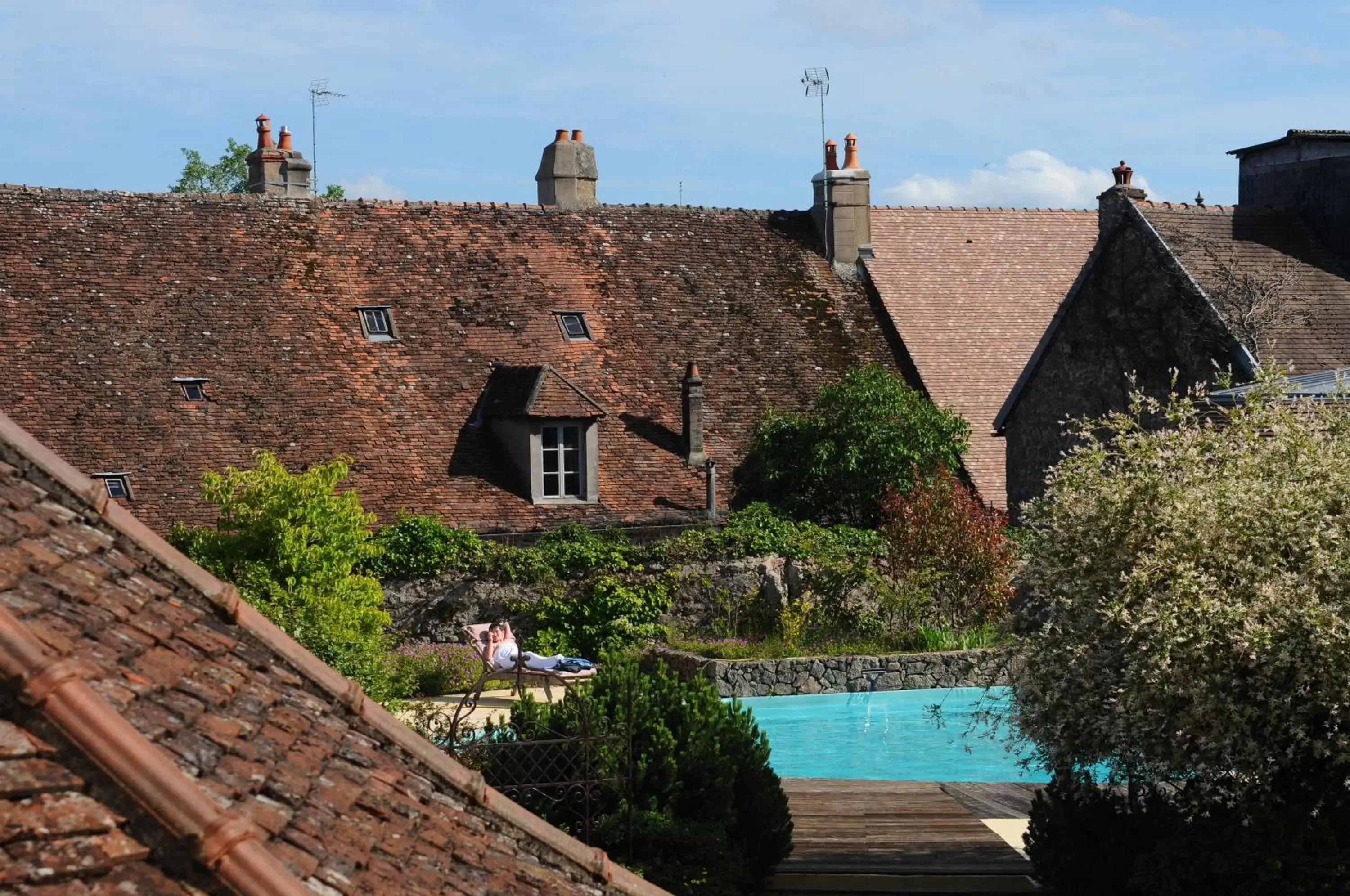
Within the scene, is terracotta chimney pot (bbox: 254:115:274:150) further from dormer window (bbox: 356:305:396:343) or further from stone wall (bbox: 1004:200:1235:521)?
stone wall (bbox: 1004:200:1235:521)

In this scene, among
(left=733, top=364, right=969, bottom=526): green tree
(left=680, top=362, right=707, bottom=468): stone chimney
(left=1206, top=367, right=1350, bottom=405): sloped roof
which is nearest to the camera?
(left=1206, top=367, right=1350, bottom=405): sloped roof

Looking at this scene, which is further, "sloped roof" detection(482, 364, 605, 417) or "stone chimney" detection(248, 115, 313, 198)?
"stone chimney" detection(248, 115, 313, 198)

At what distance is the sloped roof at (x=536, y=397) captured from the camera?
2498 cm

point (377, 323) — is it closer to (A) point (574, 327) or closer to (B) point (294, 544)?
(A) point (574, 327)

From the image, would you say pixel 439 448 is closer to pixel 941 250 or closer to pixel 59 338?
pixel 59 338

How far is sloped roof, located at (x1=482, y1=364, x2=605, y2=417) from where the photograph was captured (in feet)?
82.0

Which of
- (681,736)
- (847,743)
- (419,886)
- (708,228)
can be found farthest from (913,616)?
(419,886)

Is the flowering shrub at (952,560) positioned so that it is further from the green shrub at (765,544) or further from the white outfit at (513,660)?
the white outfit at (513,660)

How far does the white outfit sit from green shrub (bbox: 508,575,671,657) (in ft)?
7.33

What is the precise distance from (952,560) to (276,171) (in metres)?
13.8

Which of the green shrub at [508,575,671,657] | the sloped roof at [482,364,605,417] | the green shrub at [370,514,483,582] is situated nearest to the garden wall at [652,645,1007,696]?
the green shrub at [508,575,671,657]

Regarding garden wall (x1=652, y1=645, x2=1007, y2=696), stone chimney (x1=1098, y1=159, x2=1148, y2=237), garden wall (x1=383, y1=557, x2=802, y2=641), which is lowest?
garden wall (x1=652, y1=645, x2=1007, y2=696)

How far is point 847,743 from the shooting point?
65.3 feet

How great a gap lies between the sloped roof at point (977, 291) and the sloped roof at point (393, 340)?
4.01ft
